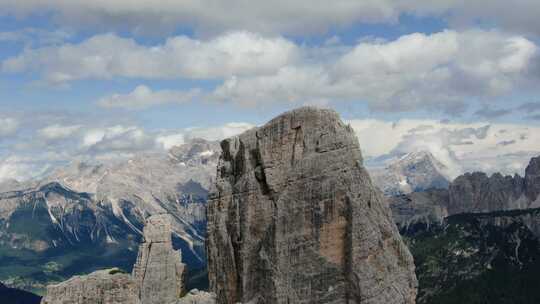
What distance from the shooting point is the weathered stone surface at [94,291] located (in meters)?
58.8

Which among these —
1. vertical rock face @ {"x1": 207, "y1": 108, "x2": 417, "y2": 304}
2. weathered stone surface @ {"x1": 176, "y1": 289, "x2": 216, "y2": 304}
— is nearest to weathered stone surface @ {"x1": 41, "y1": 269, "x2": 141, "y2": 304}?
weathered stone surface @ {"x1": 176, "y1": 289, "x2": 216, "y2": 304}

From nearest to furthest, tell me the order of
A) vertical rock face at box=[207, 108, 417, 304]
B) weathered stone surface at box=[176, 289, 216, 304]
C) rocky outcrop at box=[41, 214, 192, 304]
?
vertical rock face at box=[207, 108, 417, 304] < weathered stone surface at box=[176, 289, 216, 304] < rocky outcrop at box=[41, 214, 192, 304]

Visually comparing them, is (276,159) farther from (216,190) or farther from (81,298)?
(81,298)

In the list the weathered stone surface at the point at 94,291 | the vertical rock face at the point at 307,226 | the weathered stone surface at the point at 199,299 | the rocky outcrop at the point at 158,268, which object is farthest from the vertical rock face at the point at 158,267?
the weathered stone surface at the point at 94,291

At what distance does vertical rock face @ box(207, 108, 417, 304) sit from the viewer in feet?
205

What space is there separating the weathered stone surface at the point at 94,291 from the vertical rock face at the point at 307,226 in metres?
11.8

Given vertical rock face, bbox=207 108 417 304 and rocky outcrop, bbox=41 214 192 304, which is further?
rocky outcrop, bbox=41 214 192 304

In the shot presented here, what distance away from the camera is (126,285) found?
61.3 metres

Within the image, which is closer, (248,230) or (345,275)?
(345,275)

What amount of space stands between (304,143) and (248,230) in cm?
980

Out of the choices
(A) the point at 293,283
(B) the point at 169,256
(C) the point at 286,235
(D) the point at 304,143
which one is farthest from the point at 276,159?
(B) the point at 169,256

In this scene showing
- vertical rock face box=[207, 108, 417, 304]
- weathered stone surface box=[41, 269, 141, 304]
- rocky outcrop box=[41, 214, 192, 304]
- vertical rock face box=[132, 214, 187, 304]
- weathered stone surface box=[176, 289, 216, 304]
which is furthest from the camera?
vertical rock face box=[132, 214, 187, 304]

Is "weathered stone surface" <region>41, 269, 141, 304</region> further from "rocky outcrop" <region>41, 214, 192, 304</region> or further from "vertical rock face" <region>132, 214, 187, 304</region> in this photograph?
"vertical rock face" <region>132, 214, 187, 304</region>

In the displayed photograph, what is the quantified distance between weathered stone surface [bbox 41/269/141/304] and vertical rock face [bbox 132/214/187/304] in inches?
861
